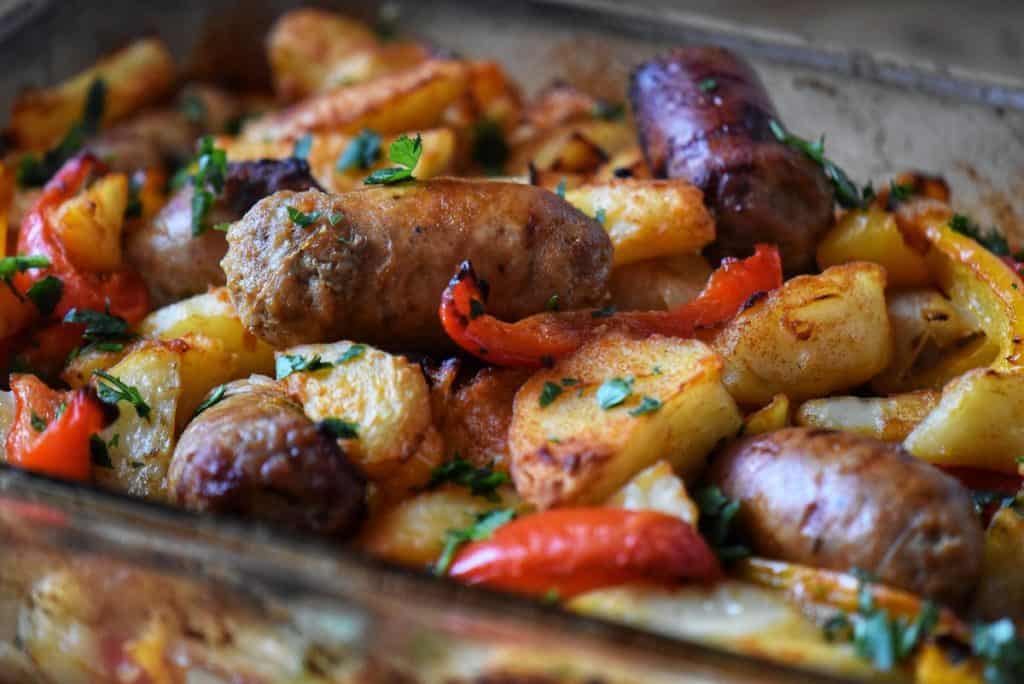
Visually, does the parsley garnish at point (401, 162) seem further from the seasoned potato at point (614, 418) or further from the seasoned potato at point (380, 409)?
the seasoned potato at point (614, 418)

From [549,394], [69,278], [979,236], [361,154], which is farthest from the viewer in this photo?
[361,154]

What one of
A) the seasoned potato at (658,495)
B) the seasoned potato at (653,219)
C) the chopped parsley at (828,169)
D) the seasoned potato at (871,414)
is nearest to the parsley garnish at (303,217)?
the seasoned potato at (653,219)

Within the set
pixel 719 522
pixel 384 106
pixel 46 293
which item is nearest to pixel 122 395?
pixel 46 293

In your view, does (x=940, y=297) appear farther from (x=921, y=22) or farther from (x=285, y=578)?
(x=921, y=22)

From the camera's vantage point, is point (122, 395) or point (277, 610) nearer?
point (277, 610)

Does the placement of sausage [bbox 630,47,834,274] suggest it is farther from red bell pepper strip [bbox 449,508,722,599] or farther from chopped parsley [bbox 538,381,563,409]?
red bell pepper strip [bbox 449,508,722,599]

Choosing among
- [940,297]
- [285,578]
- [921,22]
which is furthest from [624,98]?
[921,22]

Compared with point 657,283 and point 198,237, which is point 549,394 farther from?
point 198,237
